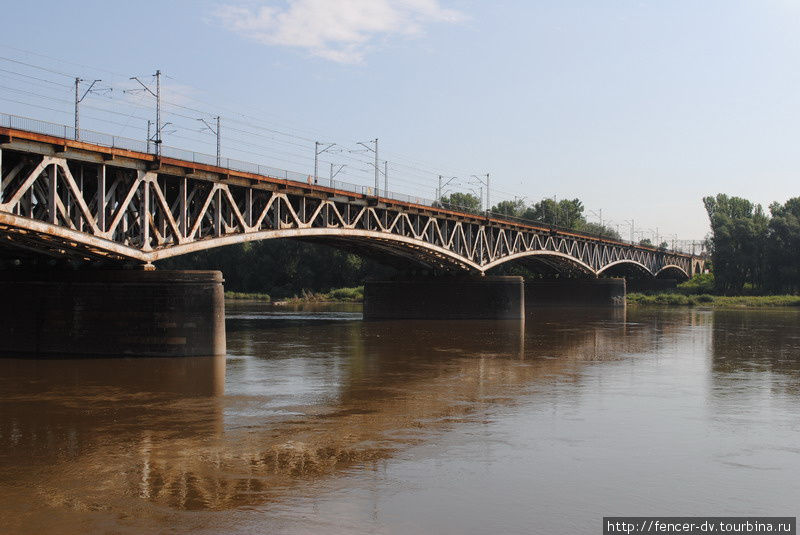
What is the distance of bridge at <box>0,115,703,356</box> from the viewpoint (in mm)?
30281

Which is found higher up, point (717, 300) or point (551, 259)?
point (551, 259)

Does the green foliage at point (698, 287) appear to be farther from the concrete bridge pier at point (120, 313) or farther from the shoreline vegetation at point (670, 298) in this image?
the concrete bridge pier at point (120, 313)

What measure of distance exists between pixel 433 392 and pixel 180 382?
814 cm

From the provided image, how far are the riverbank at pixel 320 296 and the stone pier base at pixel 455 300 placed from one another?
50093mm

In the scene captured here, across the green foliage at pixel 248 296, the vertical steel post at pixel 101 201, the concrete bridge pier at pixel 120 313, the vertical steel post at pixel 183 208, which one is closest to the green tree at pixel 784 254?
the green foliage at pixel 248 296

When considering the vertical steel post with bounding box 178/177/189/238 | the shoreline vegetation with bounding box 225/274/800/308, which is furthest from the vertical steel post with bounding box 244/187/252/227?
the shoreline vegetation with bounding box 225/274/800/308

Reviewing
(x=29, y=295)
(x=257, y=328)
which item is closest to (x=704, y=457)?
(x=29, y=295)

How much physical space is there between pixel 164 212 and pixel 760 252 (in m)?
112

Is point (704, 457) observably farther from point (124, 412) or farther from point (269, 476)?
point (124, 412)

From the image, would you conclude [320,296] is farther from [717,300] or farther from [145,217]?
[145,217]

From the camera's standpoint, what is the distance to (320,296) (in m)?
124

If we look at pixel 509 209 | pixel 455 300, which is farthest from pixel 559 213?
pixel 455 300

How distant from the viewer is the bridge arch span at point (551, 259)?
244 ft

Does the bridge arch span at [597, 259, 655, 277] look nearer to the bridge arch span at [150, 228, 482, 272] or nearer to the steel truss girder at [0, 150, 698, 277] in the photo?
the steel truss girder at [0, 150, 698, 277]
